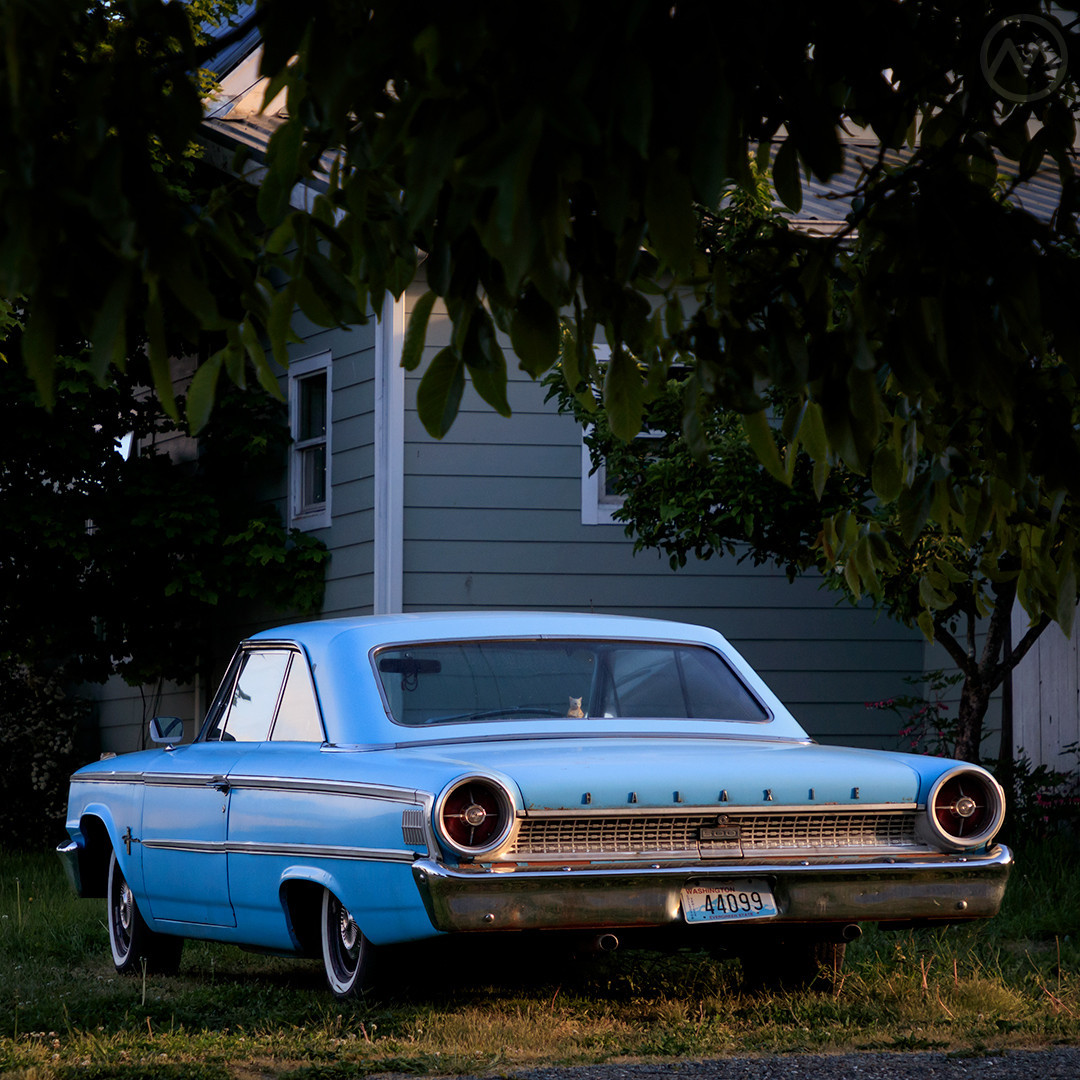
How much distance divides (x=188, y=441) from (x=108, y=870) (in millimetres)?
7641

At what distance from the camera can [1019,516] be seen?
5.00 m

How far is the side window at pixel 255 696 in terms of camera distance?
7.37 metres

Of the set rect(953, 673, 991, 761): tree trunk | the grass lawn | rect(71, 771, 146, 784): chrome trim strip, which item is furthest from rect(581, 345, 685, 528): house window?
the grass lawn

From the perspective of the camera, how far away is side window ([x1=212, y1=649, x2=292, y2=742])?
7371 millimetres

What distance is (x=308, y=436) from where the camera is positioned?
14.3 meters

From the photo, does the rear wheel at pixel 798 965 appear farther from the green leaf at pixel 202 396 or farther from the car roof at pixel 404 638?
the green leaf at pixel 202 396

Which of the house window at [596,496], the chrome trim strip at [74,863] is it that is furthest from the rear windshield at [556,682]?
the house window at [596,496]

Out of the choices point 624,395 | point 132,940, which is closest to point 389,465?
point 132,940

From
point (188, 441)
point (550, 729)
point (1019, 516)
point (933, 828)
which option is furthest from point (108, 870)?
point (188, 441)

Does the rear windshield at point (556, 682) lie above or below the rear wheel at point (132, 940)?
above

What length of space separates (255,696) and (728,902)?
259cm

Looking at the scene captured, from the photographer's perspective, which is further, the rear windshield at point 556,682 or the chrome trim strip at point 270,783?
the rear windshield at point 556,682

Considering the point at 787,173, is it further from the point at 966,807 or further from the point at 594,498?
the point at 594,498

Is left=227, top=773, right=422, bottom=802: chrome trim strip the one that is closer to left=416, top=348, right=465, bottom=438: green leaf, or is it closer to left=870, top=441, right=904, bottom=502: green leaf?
left=870, top=441, right=904, bottom=502: green leaf
